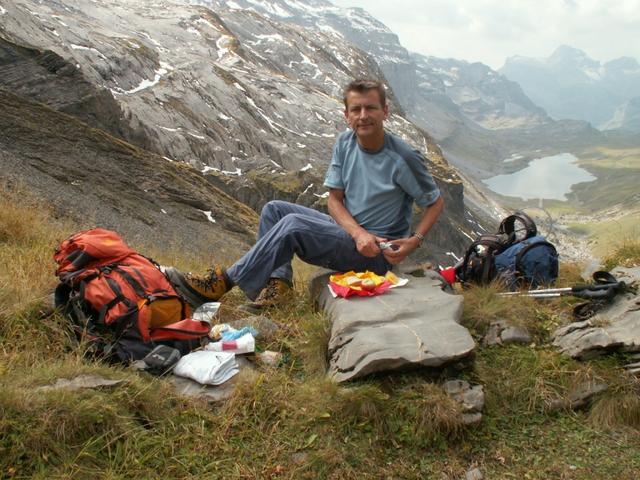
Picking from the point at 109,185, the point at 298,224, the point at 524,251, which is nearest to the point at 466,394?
the point at 298,224

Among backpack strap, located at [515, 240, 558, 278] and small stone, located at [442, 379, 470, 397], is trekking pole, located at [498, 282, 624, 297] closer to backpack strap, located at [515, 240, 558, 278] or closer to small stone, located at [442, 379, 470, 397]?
backpack strap, located at [515, 240, 558, 278]

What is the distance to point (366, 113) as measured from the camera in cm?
553

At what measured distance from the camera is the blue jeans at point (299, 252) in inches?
223

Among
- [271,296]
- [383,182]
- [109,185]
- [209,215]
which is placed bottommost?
[209,215]

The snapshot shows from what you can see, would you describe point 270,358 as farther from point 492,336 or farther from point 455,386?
point 492,336

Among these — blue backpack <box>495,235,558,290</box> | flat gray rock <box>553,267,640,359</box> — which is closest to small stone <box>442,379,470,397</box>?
flat gray rock <box>553,267,640,359</box>

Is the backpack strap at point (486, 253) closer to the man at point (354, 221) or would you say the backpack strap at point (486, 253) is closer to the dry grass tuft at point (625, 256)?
the man at point (354, 221)

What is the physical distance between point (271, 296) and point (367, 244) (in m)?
1.40

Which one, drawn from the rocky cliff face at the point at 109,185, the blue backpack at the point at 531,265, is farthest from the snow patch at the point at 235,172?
the blue backpack at the point at 531,265

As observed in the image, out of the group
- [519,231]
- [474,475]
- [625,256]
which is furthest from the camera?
[625,256]

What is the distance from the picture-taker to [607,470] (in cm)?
346

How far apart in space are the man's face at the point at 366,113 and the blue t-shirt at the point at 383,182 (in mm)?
314

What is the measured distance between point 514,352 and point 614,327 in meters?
0.91

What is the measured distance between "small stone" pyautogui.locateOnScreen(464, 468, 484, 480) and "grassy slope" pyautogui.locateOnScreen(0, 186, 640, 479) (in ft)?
0.13
